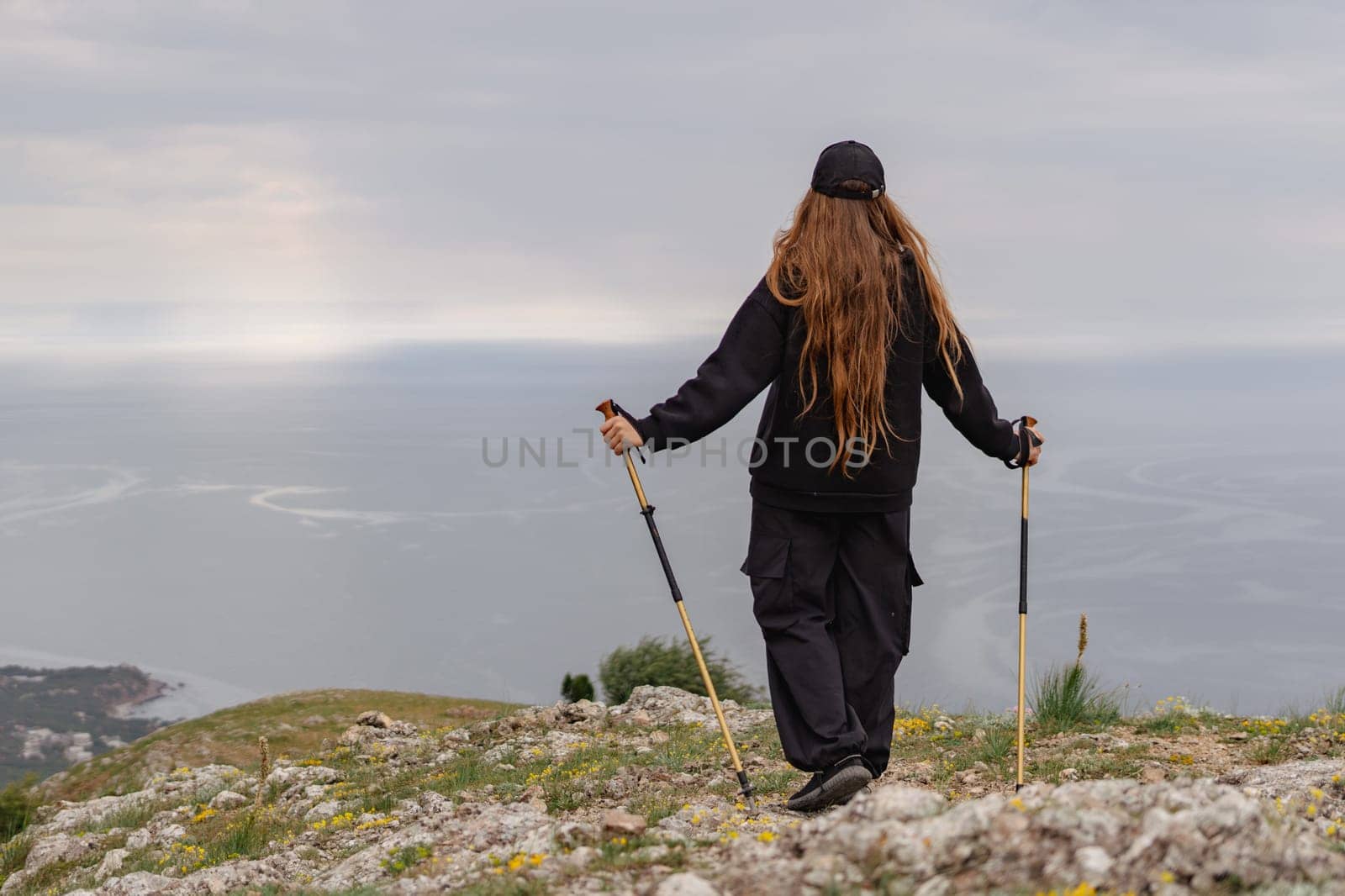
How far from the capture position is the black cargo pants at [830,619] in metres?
5.41

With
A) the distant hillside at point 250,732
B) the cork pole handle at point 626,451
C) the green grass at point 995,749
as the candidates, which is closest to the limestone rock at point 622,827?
the cork pole handle at point 626,451

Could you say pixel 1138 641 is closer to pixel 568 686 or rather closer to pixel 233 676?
pixel 233 676

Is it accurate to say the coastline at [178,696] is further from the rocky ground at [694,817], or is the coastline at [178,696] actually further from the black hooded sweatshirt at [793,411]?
the black hooded sweatshirt at [793,411]

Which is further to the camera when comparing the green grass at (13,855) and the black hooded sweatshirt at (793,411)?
the green grass at (13,855)

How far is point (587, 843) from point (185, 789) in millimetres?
7768

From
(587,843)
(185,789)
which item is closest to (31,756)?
(185,789)

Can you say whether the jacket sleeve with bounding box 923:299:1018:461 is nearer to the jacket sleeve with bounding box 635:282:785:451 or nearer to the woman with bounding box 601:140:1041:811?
the woman with bounding box 601:140:1041:811

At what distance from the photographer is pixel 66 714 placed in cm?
13825

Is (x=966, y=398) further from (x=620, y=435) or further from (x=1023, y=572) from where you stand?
(x=620, y=435)

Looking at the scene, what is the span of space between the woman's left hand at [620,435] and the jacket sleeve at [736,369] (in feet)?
0.25

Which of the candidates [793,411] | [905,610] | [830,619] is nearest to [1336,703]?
[905,610]

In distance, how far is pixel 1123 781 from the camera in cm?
380

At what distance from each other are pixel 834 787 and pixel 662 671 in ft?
49.8

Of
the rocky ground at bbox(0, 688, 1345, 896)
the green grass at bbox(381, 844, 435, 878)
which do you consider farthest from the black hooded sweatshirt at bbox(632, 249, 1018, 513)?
the green grass at bbox(381, 844, 435, 878)
